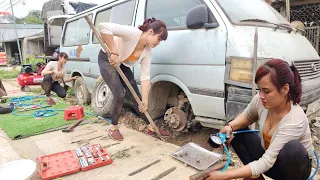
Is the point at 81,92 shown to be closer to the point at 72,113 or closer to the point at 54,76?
the point at 54,76

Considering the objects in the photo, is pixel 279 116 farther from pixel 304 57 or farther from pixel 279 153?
pixel 304 57

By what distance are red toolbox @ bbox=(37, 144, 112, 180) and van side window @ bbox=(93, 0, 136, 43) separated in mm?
2005

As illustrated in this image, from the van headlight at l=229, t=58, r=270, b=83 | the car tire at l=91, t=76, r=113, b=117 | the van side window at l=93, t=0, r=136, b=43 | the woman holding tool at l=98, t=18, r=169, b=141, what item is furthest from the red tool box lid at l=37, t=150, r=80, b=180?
the van side window at l=93, t=0, r=136, b=43

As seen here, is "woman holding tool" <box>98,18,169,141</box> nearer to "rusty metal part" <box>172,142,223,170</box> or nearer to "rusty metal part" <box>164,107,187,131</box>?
"rusty metal part" <box>164,107,187,131</box>

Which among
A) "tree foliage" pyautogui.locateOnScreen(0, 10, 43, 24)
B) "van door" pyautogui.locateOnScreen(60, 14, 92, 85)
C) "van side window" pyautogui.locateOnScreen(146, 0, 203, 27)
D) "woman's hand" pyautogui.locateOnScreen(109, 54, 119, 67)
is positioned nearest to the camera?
"woman's hand" pyautogui.locateOnScreen(109, 54, 119, 67)

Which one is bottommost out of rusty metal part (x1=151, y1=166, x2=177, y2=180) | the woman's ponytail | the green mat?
rusty metal part (x1=151, y1=166, x2=177, y2=180)

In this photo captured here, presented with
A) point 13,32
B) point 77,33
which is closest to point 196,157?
point 77,33

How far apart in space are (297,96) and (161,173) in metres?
1.37

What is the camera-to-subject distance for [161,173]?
88.2 inches

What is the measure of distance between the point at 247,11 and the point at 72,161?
100 inches

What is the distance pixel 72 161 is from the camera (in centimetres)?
237

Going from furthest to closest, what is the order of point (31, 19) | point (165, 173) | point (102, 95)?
point (31, 19) < point (102, 95) < point (165, 173)

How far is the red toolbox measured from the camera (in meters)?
2.18

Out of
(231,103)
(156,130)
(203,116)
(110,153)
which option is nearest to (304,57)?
(231,103)
